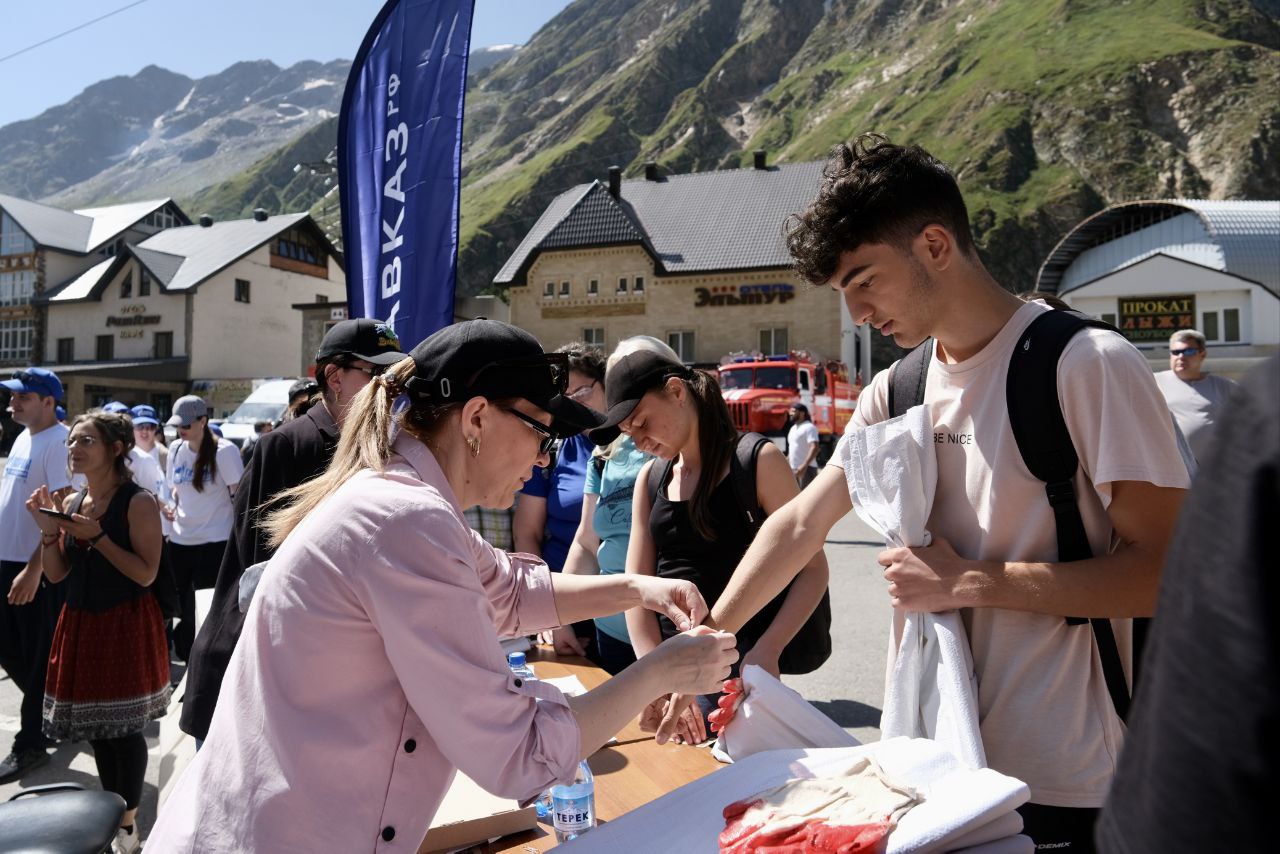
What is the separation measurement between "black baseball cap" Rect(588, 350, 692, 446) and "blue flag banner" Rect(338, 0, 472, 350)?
135 cm

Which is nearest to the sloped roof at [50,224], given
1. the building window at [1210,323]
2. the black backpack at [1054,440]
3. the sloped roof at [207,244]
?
the sloped roof at [207,244]

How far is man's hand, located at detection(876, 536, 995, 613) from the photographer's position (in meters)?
1.75

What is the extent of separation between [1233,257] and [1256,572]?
44538 mm

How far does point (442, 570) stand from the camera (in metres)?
1.44

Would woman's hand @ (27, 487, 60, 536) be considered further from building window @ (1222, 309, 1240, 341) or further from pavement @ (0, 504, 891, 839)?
building window @ (1222, 309, 1240, 341)

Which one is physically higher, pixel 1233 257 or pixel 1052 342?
pixel 1233 257

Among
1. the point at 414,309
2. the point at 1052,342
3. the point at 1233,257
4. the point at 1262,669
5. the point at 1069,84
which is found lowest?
the point at 1262,669

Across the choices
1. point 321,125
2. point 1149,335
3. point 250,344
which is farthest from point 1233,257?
point 321,125

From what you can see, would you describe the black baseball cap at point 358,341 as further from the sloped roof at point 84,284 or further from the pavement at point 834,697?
the sloped roof at point 84,284

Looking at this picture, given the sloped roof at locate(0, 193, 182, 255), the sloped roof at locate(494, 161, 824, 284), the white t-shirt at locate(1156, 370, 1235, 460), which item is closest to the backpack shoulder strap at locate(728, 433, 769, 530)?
the white t-shirt at locate(1156, 370, 1235, 460)

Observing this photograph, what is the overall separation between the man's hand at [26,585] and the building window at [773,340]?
108 ft

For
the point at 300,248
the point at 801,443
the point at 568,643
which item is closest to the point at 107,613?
the point at 568,643

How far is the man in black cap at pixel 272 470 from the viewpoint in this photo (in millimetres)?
2889

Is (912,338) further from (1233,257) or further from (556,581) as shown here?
(1233,257)
